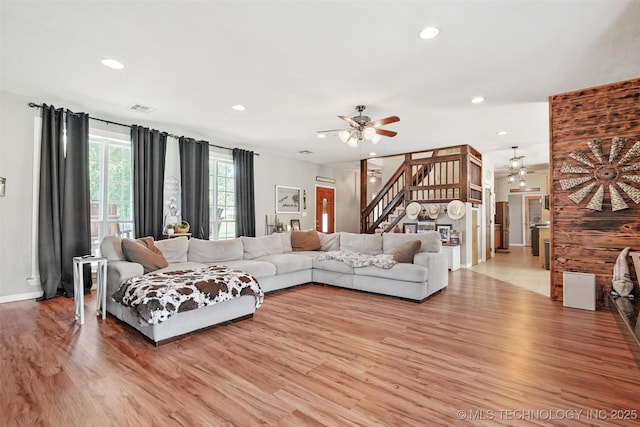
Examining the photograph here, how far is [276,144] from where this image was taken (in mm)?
7035

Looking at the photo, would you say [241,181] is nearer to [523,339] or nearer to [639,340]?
[523,339]

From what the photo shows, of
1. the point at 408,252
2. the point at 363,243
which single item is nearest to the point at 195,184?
the point at 363,243

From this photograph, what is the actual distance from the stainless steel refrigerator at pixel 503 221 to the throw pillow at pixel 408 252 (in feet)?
26.8

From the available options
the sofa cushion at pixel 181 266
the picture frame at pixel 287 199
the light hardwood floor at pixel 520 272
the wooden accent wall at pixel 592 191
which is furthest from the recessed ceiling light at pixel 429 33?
the picture frame at pixel 287 199

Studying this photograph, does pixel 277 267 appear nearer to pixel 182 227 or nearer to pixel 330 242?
pixel 330 242

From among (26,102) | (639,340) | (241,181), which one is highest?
(26,102)

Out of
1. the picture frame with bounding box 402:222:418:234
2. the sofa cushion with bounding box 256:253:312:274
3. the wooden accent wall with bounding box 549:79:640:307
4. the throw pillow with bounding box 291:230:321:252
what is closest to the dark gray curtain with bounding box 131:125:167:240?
the sofa cushion with bounding box 256:253:312:274

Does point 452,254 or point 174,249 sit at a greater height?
point 174,249

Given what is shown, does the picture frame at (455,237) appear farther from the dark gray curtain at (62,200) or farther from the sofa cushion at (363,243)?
the dark gray curtain at (62,200)

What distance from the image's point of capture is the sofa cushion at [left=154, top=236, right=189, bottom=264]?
4367 millimetres

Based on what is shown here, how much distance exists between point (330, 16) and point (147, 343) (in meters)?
3.29

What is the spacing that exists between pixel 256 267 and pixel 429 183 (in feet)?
16.4

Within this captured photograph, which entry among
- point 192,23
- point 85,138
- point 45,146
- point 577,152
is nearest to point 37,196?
point 45,146

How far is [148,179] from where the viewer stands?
5.41 metres
